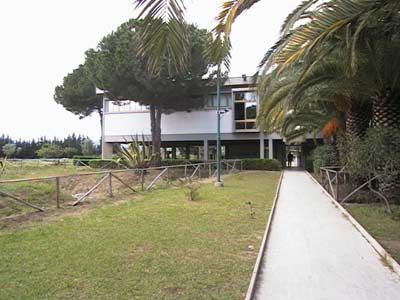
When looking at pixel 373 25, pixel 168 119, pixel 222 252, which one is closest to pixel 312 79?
pixel 373 25

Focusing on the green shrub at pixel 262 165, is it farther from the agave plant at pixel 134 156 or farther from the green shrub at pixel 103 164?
the agave plant at pixel 134 156

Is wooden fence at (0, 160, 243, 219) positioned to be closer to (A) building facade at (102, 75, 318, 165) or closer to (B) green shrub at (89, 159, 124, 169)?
(A) building facade at (102, 75, 318, 165)

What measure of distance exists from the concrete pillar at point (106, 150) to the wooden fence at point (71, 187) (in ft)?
53.5

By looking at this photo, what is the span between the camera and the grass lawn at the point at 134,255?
173 inches

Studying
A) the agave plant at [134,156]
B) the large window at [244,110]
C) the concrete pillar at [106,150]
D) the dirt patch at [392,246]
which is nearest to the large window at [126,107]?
the concrete pillar at [106,150]

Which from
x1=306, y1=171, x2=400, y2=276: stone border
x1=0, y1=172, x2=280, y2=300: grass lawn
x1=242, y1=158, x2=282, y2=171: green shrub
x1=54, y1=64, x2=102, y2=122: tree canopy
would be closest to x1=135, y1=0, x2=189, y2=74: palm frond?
x1=0, y1=172, x2=280, y2=300: grass lawn

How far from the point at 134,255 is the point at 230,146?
34706 mm

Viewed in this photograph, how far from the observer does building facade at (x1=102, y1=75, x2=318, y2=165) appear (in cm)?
3384

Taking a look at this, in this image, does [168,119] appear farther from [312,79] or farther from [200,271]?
[200,271]

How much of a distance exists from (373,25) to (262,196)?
7373 millimetres

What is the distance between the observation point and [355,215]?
9.79 metres

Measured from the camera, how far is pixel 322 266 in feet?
18.1

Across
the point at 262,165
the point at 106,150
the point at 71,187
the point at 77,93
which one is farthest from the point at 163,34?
the point at 77,93

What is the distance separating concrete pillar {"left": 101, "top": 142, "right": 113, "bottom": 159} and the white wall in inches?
52.0
